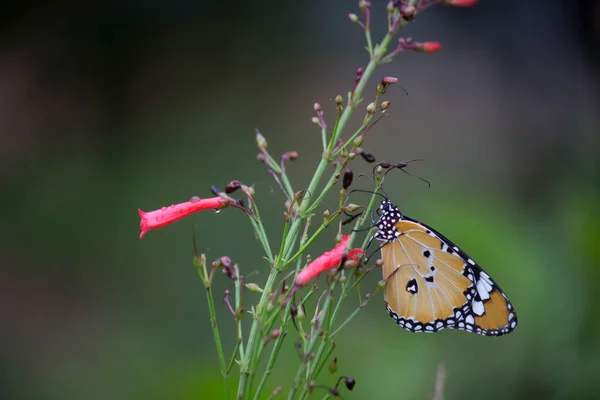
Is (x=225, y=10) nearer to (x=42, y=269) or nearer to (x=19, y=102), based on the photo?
(x=19, y=102)

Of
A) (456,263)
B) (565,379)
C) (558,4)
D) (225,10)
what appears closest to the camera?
(456,263)

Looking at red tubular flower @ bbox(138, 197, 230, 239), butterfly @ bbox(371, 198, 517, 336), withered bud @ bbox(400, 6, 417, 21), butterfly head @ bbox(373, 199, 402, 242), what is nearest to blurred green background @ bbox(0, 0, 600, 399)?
butterfly @ bbox(371, 198, 517, 336)

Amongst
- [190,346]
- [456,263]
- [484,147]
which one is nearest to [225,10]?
[484,147]

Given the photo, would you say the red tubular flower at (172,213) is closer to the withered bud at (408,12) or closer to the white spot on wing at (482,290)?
the withered bud at (408,12)

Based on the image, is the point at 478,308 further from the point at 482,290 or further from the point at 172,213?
the point at 172,213

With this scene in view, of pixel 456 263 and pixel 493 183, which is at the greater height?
pixel 456 263

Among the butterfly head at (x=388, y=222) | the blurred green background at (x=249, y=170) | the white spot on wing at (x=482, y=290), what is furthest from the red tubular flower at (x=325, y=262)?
the blurred green background at (x=249, y=170)
